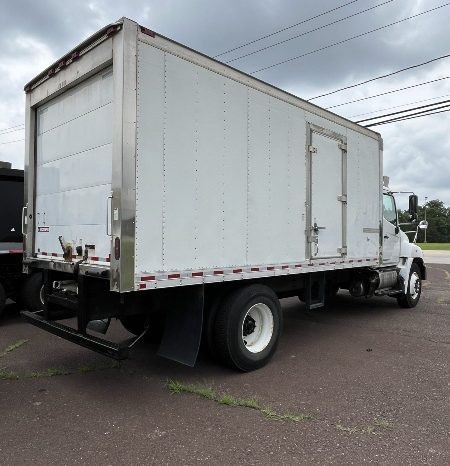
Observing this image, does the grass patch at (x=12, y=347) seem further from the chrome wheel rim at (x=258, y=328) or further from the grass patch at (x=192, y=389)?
the chrome wheel rim at (x=258, y=328)

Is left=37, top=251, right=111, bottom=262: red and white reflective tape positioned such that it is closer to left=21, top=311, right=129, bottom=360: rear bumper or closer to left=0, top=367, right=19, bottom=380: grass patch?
left=21, top=311, right=129, bottom=360: rear bumper

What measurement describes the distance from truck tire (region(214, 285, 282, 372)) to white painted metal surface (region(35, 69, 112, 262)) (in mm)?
1497

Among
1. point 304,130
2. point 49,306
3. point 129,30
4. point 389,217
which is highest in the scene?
point 129,30

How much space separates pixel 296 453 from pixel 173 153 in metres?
2.79

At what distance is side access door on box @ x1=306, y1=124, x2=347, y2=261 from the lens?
20.0 feet

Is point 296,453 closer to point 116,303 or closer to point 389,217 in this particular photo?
point 116,303

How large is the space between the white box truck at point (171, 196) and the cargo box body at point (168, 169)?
0.6 inches

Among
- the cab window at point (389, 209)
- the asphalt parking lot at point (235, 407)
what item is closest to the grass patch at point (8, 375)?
the asphalt parking lot at point (235, 407)

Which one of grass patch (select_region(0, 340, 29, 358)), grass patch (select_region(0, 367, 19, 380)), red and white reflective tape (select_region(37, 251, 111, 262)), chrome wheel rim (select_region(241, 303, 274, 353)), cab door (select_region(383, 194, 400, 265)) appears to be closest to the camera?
red and white reflective tape (select_region(37, 251, 111, 262))

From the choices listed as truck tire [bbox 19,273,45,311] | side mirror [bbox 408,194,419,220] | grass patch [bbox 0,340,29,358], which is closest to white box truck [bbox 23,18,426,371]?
grass patch [bbox 0,340,29,358]

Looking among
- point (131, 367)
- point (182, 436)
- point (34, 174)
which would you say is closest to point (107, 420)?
point (182, 436)

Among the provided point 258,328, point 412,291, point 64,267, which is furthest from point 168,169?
point 412,291

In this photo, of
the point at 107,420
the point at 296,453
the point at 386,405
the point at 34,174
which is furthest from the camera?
the point at 34,174

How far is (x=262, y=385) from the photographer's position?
470 cm
